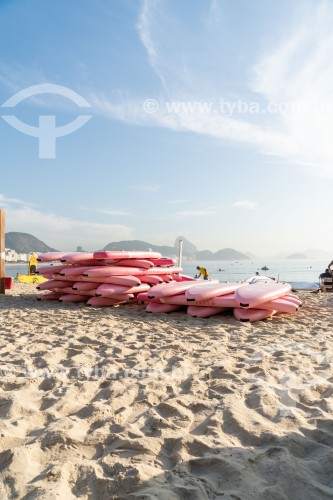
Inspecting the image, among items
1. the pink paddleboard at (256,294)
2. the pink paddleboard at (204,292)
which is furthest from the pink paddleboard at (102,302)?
the pink paddleboard at (256,294)

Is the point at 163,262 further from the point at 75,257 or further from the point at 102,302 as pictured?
the point at 75,257

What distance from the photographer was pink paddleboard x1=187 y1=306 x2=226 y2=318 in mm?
6204

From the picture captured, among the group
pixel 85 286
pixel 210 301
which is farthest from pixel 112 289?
pixel 210 301

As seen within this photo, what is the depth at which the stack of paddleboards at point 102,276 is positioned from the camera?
748 centimetres

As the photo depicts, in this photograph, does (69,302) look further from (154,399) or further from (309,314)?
(154,399)

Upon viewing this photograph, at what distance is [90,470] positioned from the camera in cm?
175

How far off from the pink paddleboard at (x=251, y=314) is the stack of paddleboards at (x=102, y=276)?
2.32 metres

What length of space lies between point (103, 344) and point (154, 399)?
169 centimetres

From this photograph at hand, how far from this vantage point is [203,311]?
6.26 meters

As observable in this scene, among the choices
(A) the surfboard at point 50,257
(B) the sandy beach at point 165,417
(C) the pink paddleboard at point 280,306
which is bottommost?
(B) the sandy beach at point 165,417

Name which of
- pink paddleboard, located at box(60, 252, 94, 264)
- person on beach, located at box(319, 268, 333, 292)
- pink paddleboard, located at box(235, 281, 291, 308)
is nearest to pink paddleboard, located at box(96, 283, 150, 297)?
pink paddleboard, located at box(60, 252, 94, 264)

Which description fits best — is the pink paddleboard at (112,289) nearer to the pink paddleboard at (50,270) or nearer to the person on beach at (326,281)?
the pink paddleboard at (50,270)

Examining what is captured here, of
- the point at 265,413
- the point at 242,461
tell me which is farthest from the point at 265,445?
the point at 265,413

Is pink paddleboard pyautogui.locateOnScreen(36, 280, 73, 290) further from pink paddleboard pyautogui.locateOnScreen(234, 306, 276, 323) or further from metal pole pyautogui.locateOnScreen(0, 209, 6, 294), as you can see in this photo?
pink paddleboard pyautogui.locateOnScreen(234, 306, 276, 323)
